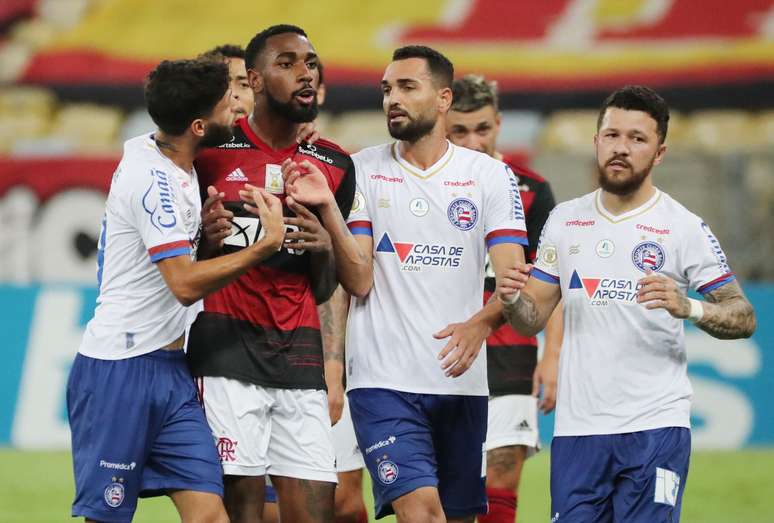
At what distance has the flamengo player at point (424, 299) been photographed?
595cm

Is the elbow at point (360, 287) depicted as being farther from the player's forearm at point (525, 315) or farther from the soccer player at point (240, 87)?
the soccer player at point (240, 87)

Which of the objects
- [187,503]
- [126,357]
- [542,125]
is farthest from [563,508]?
[542,125]

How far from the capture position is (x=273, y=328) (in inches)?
221

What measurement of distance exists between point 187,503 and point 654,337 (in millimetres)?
2002

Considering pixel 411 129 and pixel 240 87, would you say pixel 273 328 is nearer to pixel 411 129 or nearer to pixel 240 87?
pixel 411 129

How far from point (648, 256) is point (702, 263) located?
0.22 metres

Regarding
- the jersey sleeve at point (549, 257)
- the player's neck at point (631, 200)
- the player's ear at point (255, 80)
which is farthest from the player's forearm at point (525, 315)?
the player's ear at point (255, 80)

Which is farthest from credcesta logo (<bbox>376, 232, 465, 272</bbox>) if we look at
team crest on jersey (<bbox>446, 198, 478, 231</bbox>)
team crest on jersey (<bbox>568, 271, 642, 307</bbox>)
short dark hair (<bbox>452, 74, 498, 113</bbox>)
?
short dark hair (<bbox>452, 74, 498, 113</bbox>)

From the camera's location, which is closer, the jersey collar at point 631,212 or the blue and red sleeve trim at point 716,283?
the blue and red sleeve trim at point 716,283

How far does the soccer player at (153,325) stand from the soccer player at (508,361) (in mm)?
2267

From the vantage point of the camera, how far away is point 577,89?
57.9ft

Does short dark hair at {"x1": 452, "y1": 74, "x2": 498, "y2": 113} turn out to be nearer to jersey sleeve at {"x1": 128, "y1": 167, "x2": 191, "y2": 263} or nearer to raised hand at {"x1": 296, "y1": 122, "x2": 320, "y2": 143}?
raised hand at {"x1": 296, "y1": 122, "x2": 320, "y2": 143}

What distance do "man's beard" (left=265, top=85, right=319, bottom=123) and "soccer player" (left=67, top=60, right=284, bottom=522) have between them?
330mm

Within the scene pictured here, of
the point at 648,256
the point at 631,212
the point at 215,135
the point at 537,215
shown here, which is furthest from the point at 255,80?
the point at 537,215
